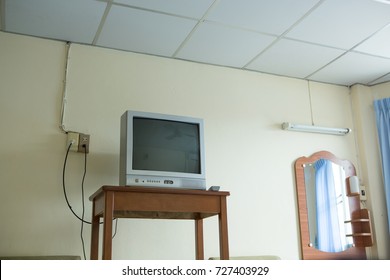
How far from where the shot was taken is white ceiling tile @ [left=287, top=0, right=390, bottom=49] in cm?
249

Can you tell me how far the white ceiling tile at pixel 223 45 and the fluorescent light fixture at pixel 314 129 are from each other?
0.61 metres

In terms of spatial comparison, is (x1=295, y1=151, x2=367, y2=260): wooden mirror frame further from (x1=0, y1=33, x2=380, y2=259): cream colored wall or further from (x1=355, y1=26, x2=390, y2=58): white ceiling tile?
(x1=355, y1=26, x2=390, y2=58): white ceiling tile

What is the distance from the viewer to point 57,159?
2559 millimetres

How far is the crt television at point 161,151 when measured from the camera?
2191mm

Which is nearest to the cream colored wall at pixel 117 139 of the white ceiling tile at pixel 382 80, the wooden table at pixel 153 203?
the wooden table at pixel 153 203

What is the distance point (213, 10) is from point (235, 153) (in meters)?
1.06

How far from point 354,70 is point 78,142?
225cm

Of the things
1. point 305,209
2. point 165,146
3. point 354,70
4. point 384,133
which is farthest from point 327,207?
point 165,146

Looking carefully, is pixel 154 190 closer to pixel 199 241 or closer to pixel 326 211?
pixel 199 241

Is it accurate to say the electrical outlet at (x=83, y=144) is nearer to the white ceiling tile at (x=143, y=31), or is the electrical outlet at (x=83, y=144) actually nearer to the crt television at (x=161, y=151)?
the crt television at (x=161, y=151)

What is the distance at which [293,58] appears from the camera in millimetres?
3127

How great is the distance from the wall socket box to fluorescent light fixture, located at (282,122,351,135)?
60.9 inches

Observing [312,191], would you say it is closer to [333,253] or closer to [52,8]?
[333,253]

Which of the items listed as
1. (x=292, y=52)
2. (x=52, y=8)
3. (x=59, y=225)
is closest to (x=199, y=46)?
(x=292, y=52)
